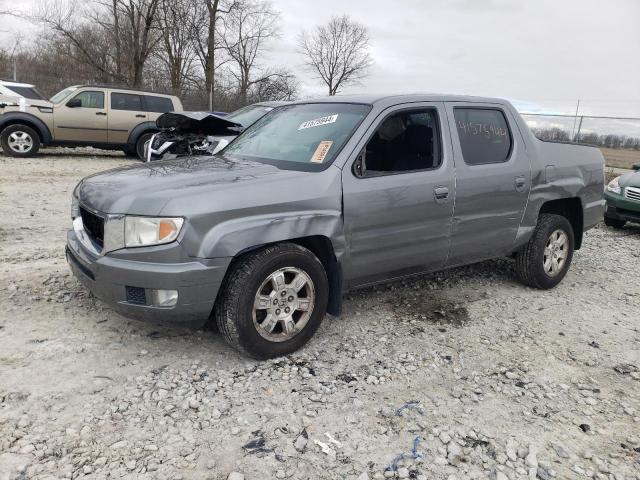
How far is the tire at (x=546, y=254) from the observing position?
493cm

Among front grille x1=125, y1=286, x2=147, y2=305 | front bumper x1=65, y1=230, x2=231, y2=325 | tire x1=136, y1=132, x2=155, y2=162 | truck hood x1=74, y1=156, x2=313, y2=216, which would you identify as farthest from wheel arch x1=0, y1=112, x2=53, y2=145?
front grille x1=125, y1=286, x2=147, y2=305

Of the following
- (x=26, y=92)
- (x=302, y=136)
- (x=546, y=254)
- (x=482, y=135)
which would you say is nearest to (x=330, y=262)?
→ (x=302, y=136)

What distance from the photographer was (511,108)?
482 cm

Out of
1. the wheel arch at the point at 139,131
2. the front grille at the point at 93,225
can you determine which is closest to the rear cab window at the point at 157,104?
A: the wheel arch at the point at 139,131

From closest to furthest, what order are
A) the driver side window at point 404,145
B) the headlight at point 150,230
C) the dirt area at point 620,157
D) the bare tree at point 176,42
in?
the headlight at point 150,230
the driver side window at point 404,145
the dirt area at point 620,157
the bare tree at point 176,42

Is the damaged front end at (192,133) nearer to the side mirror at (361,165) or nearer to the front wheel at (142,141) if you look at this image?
the side mirror at (361,165)

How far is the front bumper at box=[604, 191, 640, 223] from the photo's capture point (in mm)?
8430

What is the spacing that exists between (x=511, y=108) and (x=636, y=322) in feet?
7.20

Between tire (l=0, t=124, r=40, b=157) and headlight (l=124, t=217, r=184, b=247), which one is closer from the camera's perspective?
headlight (l=124, t=217, r=184, b=247)

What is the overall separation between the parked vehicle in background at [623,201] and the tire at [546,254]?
411 cm

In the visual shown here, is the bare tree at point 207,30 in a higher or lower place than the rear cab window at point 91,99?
higher

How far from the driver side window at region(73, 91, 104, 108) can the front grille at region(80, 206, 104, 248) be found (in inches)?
395

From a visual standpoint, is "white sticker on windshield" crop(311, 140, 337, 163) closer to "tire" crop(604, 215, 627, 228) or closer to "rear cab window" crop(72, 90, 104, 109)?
"tire" crop(604, 215, 627, 228)

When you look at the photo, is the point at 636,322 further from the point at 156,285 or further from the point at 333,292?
the point at 156,285
